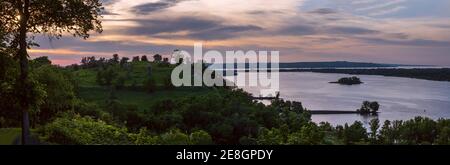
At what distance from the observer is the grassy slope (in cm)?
13512

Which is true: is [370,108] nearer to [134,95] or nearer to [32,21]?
[134,95]

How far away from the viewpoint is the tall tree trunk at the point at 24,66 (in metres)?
17.4

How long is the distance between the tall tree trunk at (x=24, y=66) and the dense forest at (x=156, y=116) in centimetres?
37

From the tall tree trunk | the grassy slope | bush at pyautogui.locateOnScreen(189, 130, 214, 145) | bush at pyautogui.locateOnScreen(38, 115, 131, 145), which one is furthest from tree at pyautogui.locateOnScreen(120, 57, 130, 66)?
the tall tree trunk

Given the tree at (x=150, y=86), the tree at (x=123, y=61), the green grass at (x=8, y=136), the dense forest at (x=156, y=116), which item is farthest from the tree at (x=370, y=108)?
the green grass at (x=8, y=136)

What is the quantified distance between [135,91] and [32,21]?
133m

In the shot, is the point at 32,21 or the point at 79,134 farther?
the point at 79,134

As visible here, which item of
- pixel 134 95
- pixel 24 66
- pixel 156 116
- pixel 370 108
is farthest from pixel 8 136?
pixel 370 108

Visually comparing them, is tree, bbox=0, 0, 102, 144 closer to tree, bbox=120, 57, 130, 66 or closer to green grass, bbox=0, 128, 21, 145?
green grass, bbox=0, 128, 21, 145

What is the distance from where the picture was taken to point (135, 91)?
150 metres

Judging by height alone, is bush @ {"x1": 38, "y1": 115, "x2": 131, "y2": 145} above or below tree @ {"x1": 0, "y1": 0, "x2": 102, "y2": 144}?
below

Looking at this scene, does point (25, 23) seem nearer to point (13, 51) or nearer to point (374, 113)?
point (13, 51)

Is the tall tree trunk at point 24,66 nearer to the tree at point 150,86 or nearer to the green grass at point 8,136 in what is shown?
the green grass at point 8,136
